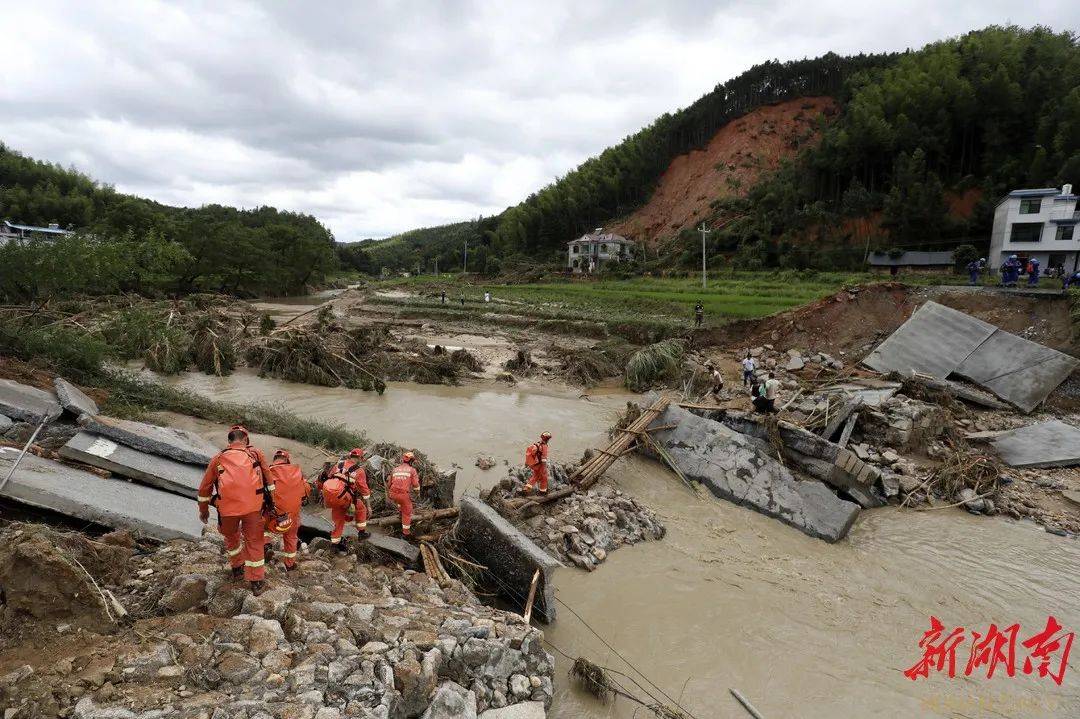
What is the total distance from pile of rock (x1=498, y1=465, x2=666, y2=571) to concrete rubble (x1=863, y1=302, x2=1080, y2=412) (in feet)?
38.1

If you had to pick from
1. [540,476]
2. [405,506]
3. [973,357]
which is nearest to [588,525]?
[540,476]

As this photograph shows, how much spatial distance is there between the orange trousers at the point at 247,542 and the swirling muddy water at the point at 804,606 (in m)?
3.06

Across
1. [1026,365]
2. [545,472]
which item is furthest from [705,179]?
[545,472]

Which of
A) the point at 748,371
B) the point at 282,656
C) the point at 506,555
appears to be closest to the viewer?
the point at 282,656

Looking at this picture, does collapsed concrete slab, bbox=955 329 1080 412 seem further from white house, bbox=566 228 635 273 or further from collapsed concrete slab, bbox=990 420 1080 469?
white house, bbox=566 228 635 273

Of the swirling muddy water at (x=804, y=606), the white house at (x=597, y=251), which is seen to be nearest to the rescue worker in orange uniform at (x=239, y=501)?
the swirling muddy water at (x=804, y=606)

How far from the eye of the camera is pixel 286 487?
5125 mm

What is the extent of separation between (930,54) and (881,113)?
1114cm

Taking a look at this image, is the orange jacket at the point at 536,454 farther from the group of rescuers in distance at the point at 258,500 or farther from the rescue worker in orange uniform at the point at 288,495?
the rescue worker in orange uniform at the point at 288,495

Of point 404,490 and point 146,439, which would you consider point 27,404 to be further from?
point 404,490

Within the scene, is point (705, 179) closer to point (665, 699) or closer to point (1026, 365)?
point (1026, 365)

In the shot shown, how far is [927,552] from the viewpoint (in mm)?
8492

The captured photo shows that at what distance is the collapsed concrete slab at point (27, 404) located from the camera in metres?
7.71

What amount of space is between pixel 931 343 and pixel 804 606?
44.0 feet
